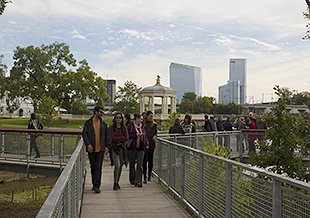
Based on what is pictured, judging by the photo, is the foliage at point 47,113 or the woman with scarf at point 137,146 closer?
the woman with scarf at point 137,146

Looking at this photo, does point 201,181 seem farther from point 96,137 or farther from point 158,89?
point 158,89

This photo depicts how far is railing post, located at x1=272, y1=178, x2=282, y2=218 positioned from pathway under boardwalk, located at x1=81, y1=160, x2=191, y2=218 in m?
3.99

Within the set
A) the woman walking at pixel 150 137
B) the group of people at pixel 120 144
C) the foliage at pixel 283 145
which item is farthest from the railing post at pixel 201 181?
the woman walking at pixel 150 137

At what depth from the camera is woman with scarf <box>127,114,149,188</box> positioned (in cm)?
1158

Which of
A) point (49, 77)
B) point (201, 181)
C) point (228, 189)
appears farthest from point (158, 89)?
point (228, 189)

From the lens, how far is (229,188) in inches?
255

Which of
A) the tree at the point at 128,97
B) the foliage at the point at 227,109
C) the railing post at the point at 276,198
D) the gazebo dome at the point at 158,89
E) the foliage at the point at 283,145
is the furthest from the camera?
the foliage at the point at 227,109

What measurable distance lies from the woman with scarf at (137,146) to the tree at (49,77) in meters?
60.0

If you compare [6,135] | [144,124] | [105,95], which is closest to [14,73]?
[105,95]

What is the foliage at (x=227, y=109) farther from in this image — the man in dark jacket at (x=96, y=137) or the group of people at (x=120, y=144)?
the man in dark jacket at (x=96, y=137)

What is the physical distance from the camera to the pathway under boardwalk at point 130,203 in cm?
874

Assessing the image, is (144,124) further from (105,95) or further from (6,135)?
(105,95)

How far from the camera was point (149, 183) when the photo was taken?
497 inches

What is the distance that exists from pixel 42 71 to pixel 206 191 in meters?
66.4
